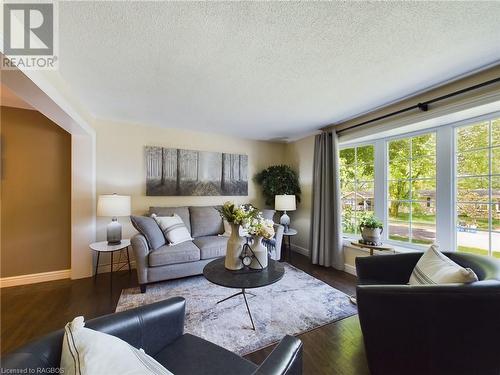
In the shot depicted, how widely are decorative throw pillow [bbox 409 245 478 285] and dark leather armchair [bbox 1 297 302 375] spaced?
1.06 m

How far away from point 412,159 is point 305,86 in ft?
5.88

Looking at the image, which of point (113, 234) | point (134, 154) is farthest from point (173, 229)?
point (134, 154)

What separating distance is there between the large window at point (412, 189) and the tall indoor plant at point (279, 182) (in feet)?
5.15

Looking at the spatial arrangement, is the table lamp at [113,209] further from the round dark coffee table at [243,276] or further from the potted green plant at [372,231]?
the potted green plant at [372,231]

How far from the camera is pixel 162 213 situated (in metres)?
3.20

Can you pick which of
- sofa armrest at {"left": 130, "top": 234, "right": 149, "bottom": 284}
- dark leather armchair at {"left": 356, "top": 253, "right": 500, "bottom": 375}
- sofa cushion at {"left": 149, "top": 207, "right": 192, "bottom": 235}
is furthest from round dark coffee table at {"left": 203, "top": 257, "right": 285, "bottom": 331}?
sofa cushion at {"left": 149, "top": 207, "right": 192, "bottom": 235}

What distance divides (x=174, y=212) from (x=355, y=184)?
2.91 m

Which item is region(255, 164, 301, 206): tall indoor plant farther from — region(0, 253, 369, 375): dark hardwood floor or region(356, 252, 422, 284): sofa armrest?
region(356, 252, 422, 284): sofa armrest

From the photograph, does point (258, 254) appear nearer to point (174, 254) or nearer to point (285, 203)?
point (174, 254)

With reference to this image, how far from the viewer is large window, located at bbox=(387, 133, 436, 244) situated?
8.44 ft

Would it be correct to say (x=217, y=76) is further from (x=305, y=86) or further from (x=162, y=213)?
(x=162, y=213)

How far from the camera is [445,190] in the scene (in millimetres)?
2404

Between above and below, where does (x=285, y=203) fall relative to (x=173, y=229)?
above

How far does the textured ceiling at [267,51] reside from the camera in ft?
4.16
